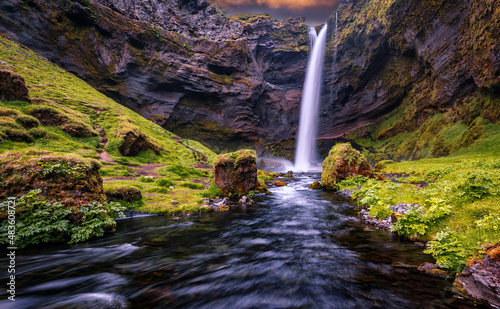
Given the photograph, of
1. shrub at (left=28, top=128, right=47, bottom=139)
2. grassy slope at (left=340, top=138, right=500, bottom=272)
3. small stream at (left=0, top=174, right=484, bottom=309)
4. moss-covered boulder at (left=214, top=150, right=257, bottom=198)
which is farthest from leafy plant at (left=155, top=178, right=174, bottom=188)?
grassy slope at (left=340, top=138, right=500, bottom=272)

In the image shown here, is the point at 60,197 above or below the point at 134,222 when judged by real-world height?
→ above

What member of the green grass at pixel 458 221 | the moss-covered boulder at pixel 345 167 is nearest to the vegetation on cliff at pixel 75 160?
the green grass at pixel 458 221

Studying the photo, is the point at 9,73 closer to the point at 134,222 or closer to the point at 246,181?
the point at 134,222

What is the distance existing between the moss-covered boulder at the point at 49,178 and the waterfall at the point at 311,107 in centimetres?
5758

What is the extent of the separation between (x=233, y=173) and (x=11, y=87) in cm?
2502

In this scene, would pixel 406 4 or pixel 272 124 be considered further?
pixel 272 124

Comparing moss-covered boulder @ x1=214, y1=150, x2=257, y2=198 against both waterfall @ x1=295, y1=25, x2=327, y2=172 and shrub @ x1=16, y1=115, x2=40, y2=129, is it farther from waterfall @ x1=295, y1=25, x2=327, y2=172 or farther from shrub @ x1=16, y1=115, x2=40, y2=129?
waterfall @ x1=295, y1=25, x2=327, y2=172

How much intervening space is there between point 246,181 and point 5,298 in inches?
484

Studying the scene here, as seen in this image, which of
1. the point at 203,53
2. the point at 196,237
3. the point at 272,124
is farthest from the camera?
the point at 272,124

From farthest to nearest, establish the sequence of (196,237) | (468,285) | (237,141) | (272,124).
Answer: (272,124)
(237,141)
(196,237)
(468,285)

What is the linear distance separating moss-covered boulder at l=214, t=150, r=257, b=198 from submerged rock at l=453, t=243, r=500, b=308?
12.1m

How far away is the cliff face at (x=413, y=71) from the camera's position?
30.9 metres

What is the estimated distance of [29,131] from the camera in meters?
16.7

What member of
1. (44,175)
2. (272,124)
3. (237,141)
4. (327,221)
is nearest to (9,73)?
(44,175)
